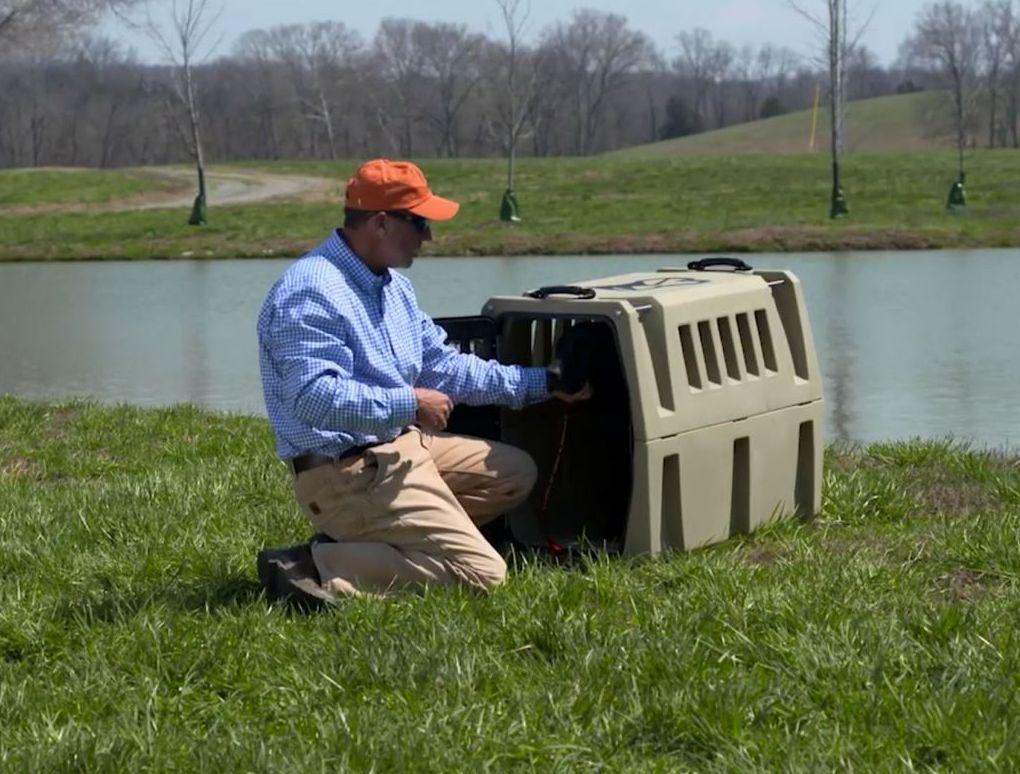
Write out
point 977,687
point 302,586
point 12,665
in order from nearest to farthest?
point 977,687 < point 12,665 < point 302,586

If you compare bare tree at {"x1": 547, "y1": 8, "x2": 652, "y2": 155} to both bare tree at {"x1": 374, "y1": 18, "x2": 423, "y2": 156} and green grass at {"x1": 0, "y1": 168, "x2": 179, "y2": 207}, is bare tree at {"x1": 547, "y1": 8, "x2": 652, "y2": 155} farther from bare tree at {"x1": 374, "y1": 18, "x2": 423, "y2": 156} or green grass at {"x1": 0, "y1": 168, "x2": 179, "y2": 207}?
green grass at {"x1": 0, "y1": 168, "x2": 179, "y2": 207}

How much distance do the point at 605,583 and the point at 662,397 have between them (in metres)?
0.72

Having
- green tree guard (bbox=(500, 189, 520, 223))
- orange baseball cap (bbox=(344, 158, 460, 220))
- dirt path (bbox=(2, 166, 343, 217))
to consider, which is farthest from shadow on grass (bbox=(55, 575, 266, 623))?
dirt path (bbox=(2, 166, 343, 217))

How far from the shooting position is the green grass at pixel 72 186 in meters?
44.5

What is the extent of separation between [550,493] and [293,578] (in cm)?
138

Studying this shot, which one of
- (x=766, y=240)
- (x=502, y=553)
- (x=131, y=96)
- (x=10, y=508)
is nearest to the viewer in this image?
(x=502, y=553)

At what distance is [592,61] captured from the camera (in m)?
105

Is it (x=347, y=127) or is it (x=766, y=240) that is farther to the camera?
(x=347, y=127)

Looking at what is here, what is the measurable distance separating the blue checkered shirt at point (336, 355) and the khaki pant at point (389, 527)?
3.5 inches

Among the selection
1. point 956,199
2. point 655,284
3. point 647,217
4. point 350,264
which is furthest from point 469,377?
point 956,199

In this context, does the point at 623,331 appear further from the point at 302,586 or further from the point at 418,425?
the point at 302,586

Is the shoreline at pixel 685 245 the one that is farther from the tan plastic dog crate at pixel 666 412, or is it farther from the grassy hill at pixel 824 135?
the grassy hill at pixel 824 135

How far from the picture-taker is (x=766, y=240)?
25391 millimetres

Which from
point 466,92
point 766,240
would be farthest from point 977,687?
point 466,92
